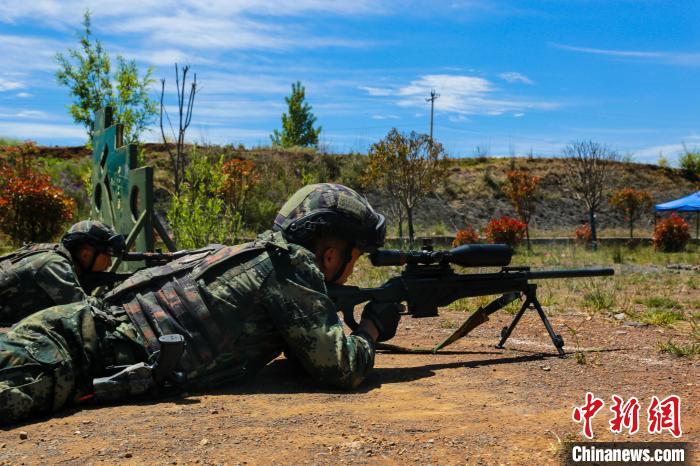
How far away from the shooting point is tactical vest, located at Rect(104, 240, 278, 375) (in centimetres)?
399

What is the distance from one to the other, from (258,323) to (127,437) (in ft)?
3.35

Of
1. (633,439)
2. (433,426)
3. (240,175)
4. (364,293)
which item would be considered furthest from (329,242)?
(240,175)

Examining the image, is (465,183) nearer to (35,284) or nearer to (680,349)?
(680,349)

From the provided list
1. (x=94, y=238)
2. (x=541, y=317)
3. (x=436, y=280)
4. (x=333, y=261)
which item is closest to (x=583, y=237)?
(x=541, y=317)

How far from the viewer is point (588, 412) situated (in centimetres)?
382

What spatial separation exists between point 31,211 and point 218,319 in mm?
13227

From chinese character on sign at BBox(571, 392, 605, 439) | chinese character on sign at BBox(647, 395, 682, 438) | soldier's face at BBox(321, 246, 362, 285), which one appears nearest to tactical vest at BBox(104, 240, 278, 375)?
soldier's face at BBox(321, 246, 362, 285)

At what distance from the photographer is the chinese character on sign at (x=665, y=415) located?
11.5ft

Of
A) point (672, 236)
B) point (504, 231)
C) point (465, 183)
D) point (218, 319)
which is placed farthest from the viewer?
point (465, 183)

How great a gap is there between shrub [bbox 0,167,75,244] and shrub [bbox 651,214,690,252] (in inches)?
686

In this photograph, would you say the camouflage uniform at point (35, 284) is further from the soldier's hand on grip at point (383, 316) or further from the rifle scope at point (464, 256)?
the rifle scope at point (464, 256)

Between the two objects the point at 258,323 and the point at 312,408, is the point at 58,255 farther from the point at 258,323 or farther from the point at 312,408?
the point at 312,408

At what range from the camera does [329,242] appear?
4340 millimetres

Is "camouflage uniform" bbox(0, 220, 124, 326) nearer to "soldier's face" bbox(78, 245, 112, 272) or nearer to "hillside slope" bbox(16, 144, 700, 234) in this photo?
"soldier's face" bbox(78, 245, 112, 272)
